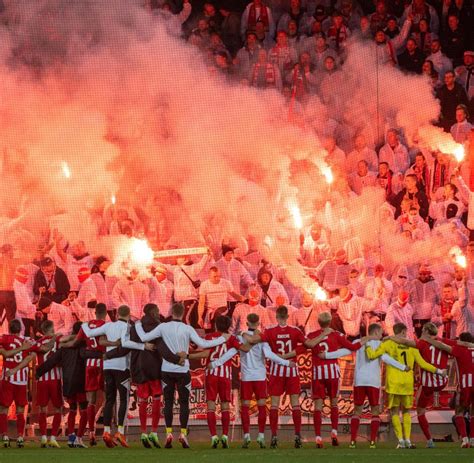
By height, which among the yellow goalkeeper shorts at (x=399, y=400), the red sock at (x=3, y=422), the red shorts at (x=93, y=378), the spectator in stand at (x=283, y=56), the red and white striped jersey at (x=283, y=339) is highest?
the spectator in stand at (x=283, y=56)

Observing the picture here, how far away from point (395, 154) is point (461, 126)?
46.3 inches

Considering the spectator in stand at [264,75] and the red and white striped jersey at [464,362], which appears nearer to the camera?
the red and white striped jersey at [464,362]

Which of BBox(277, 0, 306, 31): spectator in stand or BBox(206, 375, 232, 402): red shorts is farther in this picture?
BBox(277, 0, 306, 31): spectator in stand

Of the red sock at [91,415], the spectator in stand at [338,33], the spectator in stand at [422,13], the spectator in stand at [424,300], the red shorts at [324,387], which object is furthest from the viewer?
the spectator in stand at [338,33]

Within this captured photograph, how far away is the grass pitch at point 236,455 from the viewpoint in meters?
9.96

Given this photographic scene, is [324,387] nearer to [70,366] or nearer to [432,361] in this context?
[432,361]

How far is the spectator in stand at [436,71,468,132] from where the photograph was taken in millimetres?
19078

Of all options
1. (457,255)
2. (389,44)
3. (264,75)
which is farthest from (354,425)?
(389,44)

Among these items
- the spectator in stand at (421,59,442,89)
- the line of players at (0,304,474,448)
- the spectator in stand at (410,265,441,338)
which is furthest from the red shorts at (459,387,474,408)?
the spectator in stand at (421,59,442,89)

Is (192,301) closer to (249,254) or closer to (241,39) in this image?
(249,254)

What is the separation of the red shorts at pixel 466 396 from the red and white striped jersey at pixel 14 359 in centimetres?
469

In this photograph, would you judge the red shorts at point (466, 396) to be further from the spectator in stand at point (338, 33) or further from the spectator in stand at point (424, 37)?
the spectator in stand at point (338, 33)

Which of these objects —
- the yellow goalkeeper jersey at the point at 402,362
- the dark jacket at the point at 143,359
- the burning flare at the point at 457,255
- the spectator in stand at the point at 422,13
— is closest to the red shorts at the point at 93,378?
the dark jacket at the point at 143,359

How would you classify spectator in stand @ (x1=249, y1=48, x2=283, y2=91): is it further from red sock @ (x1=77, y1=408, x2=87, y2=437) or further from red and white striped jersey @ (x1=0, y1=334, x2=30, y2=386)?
red sock @ (x1=77, y1=408, x2=87, y2=437)
